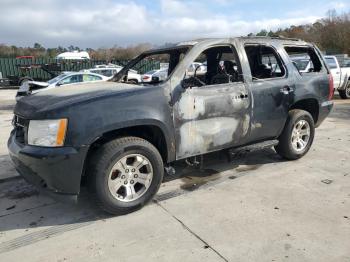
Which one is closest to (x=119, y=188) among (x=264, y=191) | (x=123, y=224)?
(x=123, y=224)

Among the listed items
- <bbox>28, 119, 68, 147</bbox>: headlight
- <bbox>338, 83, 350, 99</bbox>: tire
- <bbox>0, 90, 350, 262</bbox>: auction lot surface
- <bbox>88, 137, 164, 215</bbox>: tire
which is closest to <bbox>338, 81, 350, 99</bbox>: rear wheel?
<bbox>338, 83, 350, 99</bbox>: tire

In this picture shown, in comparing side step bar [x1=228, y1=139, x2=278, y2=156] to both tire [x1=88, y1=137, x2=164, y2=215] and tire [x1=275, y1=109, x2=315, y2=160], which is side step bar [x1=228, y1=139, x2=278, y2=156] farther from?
tire [x1=88, y1=137, x2=164, y2=215]

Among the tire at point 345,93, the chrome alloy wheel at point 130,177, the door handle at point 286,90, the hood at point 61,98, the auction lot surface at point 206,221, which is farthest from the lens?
the tire at point 345,93

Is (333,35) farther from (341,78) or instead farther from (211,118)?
(211,118)

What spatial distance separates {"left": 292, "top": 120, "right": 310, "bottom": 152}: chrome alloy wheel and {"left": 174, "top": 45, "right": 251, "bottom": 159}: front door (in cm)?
116

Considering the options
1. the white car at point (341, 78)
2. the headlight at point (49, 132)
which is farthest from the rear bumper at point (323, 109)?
the white car at point (341, 78)

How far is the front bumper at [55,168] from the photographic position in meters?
3.64

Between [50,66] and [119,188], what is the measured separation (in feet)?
91.2

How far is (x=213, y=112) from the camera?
4.58 m

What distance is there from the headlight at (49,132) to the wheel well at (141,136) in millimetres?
411

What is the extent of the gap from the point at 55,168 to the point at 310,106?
4184 millimetres

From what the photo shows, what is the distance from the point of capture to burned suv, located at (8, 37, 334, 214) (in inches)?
146

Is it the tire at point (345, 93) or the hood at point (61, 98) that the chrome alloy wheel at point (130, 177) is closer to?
the hood at point (61, 98)

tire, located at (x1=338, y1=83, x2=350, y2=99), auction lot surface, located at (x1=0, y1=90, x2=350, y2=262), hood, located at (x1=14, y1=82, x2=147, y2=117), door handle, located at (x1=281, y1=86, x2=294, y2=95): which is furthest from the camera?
tire, located at (x1=338, y1=83, x2=350, y2=99)
